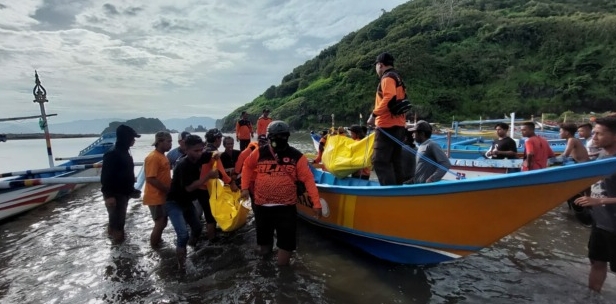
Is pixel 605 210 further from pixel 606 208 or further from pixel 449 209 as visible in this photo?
pixel 449 209

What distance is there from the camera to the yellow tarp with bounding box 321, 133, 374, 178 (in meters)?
5.59

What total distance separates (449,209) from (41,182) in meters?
7.91

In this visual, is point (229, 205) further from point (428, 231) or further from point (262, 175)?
point (428, 231)

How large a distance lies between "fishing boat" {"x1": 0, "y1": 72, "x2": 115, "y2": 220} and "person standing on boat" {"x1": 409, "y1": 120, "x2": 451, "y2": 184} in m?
6.09

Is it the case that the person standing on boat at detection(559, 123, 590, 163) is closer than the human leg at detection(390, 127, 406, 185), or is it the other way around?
the human leg at detection(390, 127, 406, 185)

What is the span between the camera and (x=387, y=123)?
4789 mm

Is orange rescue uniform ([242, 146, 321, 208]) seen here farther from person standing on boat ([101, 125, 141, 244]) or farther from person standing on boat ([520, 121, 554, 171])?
person standing on boat ([520, 121, 554, 171])

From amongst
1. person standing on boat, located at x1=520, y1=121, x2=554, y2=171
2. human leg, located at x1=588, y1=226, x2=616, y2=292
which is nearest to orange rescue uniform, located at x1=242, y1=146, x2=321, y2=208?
human leg, located at x1=588, y1=226, x2=616, y2=292

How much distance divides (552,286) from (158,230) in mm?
5710

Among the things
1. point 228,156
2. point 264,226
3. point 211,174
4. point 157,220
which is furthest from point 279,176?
point 228,156

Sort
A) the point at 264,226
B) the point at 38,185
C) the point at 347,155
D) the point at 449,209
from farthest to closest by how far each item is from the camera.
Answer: the point at 38,185 < the point at 347,155 < the point at 264,226 < the point at 449,209

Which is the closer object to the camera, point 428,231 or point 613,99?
point 428,231

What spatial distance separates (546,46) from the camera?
54656 mm

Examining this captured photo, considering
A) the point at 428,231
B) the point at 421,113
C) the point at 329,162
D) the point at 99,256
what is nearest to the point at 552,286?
the point at 428,231
